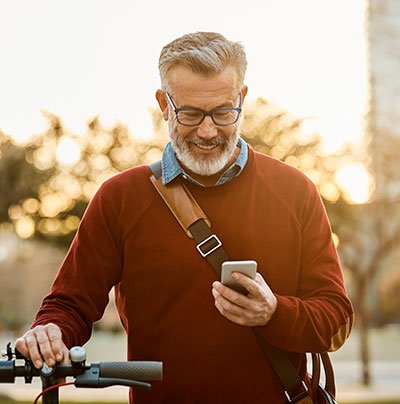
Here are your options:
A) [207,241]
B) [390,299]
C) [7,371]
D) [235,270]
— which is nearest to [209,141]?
[207,241]

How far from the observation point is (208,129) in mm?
3229

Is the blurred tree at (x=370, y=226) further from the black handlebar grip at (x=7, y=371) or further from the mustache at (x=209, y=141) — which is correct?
the black handlebar grip at (x=7, y=371)

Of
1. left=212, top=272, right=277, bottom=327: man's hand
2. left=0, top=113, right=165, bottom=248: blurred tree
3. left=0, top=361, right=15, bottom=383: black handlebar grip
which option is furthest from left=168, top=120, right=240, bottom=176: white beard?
left=0, top=113, right=165, bottom=248: blurred tree

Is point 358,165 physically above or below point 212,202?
above

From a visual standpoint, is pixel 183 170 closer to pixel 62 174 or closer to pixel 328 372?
pixel 328 372

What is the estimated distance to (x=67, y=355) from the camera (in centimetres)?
281

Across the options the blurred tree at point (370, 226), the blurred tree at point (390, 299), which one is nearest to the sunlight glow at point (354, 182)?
the blurred tree at point (370, 226)

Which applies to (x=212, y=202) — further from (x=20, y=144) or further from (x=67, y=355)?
(x=20, y=144)

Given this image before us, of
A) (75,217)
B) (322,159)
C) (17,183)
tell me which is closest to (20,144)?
(17,183)

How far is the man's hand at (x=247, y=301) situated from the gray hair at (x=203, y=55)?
2.61 feet

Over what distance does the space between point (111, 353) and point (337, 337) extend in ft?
101

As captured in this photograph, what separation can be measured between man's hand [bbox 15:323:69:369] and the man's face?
83 cm

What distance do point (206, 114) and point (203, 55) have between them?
212 mm

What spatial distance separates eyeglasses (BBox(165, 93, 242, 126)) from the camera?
3225 mm
